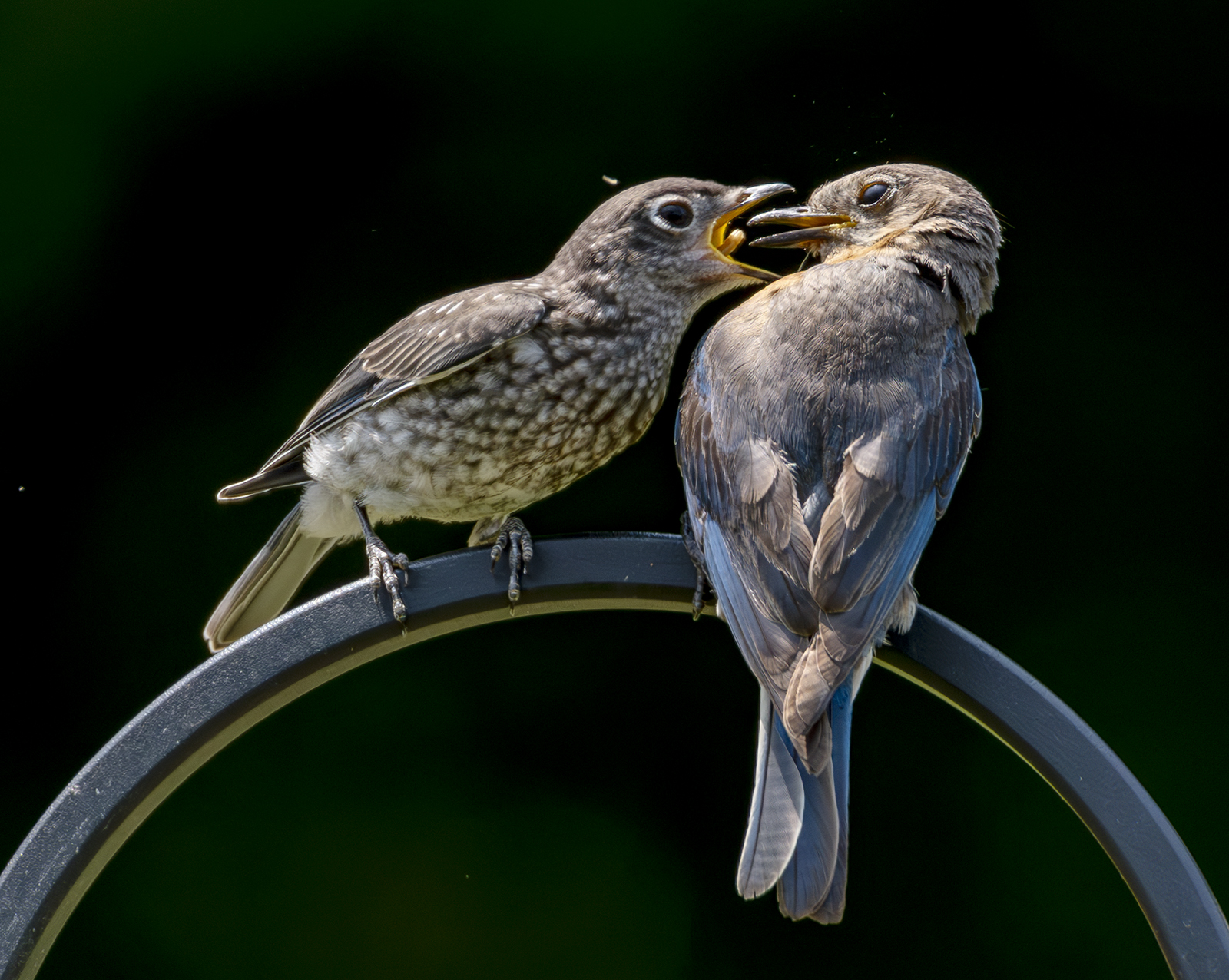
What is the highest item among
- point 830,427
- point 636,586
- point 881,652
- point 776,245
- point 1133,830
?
point 776,245

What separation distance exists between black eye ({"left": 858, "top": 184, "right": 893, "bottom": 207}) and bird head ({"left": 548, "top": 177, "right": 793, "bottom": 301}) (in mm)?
141

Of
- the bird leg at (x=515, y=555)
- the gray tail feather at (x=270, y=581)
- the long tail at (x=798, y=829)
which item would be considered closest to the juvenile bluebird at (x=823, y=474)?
the long tail at (x=798, y=829)

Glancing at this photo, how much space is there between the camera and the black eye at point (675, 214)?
6.60 feet

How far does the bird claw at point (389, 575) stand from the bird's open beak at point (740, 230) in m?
0.75

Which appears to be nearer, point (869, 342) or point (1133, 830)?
point (1133, 830)

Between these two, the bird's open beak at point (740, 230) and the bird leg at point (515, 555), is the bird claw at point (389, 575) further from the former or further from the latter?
the bird's open beak at point (740, 230)

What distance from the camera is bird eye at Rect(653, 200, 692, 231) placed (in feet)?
6.59

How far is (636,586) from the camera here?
56.5 inches

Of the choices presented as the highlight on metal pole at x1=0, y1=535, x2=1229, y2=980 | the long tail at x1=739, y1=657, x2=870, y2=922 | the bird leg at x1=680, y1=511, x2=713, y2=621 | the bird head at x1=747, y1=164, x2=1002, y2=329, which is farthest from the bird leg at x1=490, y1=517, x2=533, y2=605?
the bird head at x1=747, y1=164, x2=1002, y2=329

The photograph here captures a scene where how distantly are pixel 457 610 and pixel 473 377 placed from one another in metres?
0.44

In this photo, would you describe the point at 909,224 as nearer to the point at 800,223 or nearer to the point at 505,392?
the point at 800,223

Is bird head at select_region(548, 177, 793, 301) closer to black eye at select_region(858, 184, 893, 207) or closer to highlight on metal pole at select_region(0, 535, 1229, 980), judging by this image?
black eye at select_region(858, 184, 893, 207)

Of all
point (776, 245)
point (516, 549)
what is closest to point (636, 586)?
point (516, 549)

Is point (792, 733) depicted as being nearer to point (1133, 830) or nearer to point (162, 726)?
point (1133, 830)
